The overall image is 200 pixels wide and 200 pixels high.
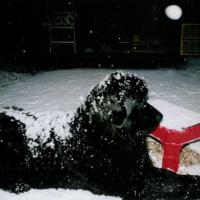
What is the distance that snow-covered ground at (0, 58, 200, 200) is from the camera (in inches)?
88.4

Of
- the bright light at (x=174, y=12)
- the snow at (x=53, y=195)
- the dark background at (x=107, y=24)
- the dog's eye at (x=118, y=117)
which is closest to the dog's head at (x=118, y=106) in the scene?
the dog's eye at (x=118, y=117)

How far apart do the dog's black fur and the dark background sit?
4.87m

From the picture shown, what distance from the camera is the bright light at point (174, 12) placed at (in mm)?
6434

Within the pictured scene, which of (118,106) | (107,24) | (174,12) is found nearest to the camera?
(118,106)

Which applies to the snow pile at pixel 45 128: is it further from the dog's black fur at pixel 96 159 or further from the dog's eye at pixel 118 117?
the dog's eye at pixel 118 117

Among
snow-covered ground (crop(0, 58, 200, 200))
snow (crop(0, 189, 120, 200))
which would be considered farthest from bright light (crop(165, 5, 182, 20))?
snow (crop(0, 189, 120, 200))

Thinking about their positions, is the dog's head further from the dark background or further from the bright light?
the bright light

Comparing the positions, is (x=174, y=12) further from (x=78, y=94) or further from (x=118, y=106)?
(x=118, y=106)

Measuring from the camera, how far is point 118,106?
1.82 metres

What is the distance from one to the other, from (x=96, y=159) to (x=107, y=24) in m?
5.58

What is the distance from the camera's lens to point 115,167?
6.84ft

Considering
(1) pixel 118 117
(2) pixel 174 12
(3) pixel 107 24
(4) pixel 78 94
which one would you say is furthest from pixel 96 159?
(2) pixel 174 12

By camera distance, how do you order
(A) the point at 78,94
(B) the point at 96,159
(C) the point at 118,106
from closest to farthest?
(C) the point at 118,106, (B) the point at 96,159, (A) the point at 78,94

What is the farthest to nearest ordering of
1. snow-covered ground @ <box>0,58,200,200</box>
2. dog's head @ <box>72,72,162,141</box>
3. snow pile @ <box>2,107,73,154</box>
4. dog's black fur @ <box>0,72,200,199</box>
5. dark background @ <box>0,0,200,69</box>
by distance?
dark background @ <box>0,0,200,69</box> < snow-covered ground @ <box>0,58,200,200</box> < snow pile @ <box>2,107,73,154</box> < dog's black fur @ <box>0,72,200,199</box> < dog's head @ <box>72,72,162,141</box>
